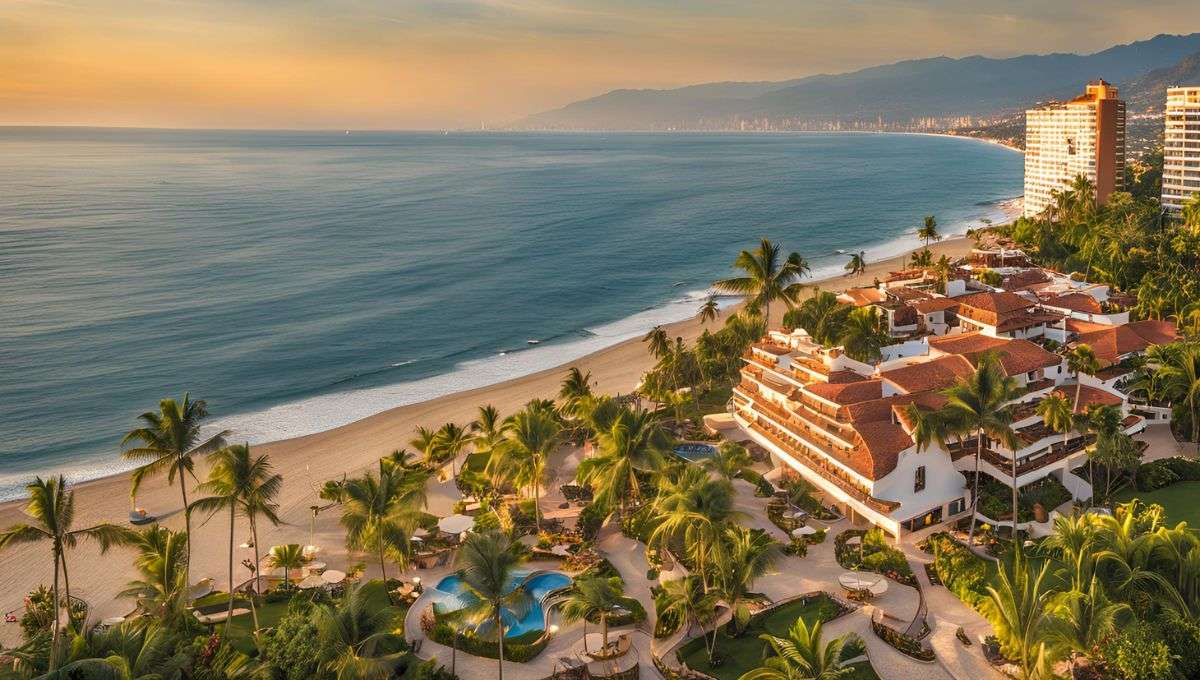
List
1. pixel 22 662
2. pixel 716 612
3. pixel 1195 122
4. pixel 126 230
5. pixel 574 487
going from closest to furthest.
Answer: pixel 22 662 < pixel 716 612 < pixel 574 487 < pixel 1195 122 < pixel 126 230

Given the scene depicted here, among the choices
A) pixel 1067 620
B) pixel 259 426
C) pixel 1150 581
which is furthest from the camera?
pixel 259 426

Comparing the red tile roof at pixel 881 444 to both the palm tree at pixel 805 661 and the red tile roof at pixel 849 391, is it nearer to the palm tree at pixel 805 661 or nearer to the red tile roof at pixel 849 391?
the red tile roof at pixel 849 391

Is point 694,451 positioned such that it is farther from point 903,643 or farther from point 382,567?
point 382,567

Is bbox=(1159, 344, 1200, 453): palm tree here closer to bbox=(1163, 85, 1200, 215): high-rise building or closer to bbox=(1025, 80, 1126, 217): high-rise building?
bbox=(1163, 85, 1200, 215): high-rise building

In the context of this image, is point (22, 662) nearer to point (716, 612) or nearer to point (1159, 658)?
point (716, 612)

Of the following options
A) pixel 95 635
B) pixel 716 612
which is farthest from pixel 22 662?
pixel 716 612

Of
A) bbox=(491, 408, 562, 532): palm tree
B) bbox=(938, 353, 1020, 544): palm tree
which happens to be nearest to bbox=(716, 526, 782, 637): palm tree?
bbox=(938, 353, 1020, 544): palm tree

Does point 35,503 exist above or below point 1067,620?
above
